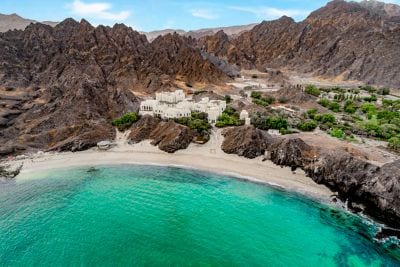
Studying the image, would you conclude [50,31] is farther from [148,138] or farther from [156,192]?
[156,192]

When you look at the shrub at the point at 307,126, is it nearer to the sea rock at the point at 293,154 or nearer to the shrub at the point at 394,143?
the shrub at the point at 394,143

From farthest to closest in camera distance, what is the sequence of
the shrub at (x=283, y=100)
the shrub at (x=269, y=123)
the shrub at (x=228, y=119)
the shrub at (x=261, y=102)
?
1. the shrub at (x=283, y=100)
2. the shrub at (x=261, y=102)
3. the shrub at (x=228, y=119)
4. the shrub at (x=269, y=123)

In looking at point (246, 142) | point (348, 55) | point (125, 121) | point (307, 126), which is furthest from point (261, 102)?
point (348, 55)

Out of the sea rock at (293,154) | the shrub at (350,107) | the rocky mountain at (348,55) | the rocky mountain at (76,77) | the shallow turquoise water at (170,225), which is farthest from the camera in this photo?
the rocky mountain at (348,55)

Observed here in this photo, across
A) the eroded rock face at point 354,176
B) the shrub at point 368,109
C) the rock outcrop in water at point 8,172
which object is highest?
the shrub at point 368,109

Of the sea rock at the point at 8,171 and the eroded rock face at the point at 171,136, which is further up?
the eroded rock face at the point at 171,136

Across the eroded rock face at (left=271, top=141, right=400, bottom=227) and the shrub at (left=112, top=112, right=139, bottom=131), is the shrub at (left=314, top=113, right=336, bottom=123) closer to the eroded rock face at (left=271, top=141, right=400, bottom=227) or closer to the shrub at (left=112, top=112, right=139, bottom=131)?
the eroded rock face at (left=271, top=141, right=400, bottom=227)

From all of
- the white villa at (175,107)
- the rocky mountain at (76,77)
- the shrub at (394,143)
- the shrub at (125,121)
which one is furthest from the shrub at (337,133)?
the rocky mountain at (76,77)

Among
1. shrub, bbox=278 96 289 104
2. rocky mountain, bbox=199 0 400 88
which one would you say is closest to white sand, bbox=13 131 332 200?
shrub, bbox=278 96 289 104
